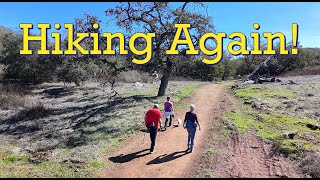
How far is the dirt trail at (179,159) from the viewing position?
41.2 ft

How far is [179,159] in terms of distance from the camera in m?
13.9

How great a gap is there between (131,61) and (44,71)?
20.9 meters

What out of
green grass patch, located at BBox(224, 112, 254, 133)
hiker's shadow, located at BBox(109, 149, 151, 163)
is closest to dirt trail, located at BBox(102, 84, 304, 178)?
hiker's shadow, located at BBox(109, 149, 151, 163)

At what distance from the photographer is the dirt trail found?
12.6 meters

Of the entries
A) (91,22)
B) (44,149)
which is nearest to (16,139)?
(44,149)

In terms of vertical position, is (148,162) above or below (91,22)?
below

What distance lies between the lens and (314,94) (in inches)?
1226

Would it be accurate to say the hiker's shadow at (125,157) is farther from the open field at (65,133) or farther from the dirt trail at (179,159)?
the open field at (65,133)

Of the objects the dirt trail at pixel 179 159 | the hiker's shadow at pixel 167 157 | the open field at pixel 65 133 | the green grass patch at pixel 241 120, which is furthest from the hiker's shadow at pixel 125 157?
the green grass patch at pixel 241 120

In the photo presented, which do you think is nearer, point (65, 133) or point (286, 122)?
point (65, 133)

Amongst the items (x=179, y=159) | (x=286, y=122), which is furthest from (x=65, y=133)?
(x=286, y=122)

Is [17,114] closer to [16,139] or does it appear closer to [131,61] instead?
[16,139]

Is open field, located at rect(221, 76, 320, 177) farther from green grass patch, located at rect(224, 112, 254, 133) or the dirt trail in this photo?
the dirt trail

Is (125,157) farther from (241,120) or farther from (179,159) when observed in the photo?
(241,120)
